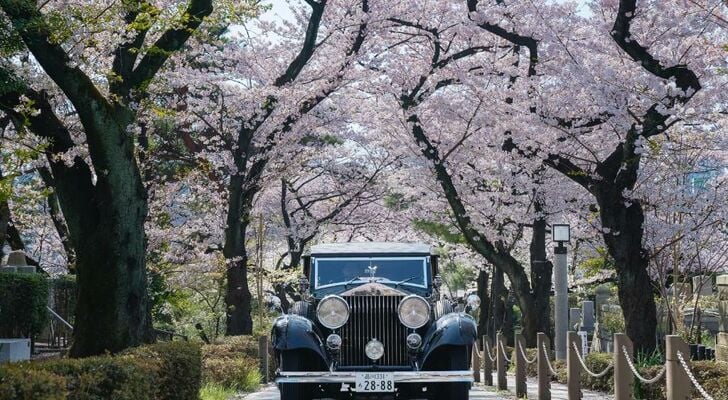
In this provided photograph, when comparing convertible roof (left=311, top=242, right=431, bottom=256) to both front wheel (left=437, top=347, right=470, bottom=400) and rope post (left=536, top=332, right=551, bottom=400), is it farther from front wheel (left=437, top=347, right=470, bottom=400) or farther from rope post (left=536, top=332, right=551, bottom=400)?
rope post (left=536, top=332, right=551, bottom=400)

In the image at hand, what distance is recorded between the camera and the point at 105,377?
7.55 metres

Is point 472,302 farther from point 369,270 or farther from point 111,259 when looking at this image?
point 111,259

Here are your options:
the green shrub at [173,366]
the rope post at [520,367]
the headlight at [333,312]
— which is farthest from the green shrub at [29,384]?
the rope post at [520,367]

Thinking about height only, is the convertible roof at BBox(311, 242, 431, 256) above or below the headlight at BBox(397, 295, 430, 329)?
above

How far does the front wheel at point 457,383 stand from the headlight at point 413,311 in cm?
51

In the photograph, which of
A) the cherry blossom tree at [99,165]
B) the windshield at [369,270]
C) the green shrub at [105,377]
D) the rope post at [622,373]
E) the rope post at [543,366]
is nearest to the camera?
the green shrub at [105,377]

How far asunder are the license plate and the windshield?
6.72ft

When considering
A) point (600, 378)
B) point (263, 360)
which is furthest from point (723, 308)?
point (263, 360)

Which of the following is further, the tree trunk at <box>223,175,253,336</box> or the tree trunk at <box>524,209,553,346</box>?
the tree trunk at <box>524,209,553,346</box>

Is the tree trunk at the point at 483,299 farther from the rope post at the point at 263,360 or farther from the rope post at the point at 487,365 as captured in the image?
the rope post at the point at 263,360

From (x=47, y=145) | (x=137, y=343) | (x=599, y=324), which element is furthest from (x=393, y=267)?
(x=599, y=324)

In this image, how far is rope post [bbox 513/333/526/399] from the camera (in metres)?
14.7

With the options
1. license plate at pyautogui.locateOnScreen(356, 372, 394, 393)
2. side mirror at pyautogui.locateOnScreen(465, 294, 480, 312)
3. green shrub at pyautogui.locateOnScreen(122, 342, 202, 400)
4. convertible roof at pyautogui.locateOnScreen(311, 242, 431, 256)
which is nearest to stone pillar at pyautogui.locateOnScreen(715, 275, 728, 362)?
side mirror at pyautogui.locateOnScreen(465, 294, 480, 312)

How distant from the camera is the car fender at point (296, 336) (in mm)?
10711
